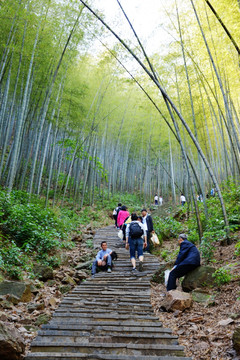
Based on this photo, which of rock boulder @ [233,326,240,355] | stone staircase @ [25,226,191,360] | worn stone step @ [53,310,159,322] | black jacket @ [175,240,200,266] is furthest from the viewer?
black jacket @ [175,240,200,266]

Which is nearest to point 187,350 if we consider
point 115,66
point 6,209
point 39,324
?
point 39,324

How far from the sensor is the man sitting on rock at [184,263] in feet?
10.4

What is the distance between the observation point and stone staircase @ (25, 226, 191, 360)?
5.91 feet

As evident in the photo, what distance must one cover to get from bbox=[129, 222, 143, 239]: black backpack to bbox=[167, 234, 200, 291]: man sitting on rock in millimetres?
1226

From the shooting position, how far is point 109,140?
1550 cm

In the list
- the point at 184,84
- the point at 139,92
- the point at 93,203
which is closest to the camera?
the point at 184,84

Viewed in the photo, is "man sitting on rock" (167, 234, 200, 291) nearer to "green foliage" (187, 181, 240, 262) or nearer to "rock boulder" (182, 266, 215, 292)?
"rock boulder" (182, 266, 215, 292)

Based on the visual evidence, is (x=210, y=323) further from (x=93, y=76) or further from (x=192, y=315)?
(x=93, y=76)

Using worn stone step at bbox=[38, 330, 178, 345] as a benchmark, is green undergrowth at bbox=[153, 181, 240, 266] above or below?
above

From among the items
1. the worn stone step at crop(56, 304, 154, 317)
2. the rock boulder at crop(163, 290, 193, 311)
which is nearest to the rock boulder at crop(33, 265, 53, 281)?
the worn stone step at crop(56, 304, 154, 317)

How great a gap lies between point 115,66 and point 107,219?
6.57 metres

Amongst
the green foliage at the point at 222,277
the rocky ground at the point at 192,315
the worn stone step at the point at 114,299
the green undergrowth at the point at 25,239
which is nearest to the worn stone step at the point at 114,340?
the rocky ground at the point at 192,315

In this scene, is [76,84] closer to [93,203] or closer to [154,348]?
[93,203]

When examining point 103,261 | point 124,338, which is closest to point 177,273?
point 124,338
